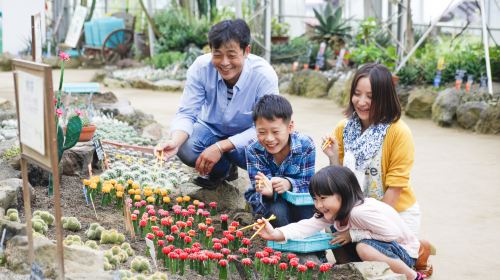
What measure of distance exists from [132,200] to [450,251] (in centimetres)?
167

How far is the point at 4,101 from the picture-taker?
7.44m

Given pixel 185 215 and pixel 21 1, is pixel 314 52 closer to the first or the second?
pixel 21 1

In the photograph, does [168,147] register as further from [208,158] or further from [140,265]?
[140,265]

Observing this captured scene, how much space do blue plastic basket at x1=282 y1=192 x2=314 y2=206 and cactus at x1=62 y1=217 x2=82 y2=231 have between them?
0.95 metres

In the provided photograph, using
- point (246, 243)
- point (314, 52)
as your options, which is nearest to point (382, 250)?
point (246, 243)

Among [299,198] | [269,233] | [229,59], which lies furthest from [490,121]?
[269,233]

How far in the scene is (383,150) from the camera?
146 inches

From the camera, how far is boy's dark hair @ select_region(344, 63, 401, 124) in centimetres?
367

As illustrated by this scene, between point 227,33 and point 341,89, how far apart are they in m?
6.81

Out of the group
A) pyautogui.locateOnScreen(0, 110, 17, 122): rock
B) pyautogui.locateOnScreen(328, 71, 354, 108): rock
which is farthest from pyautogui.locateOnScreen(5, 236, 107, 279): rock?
pyautogui.locateOnScreen(328, 71, 354, 108): rock

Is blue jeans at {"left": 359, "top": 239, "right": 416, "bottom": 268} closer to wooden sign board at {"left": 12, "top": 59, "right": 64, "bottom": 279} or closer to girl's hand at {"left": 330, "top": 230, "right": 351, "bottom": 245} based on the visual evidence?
girl's hand at {"left": 330, "top": 230, "right": 351, "bottom": 245}

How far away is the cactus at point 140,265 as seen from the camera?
308 cm

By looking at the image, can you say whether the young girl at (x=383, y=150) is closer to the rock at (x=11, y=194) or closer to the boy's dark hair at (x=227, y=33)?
the boy's dark hair at (x=227, y=33)

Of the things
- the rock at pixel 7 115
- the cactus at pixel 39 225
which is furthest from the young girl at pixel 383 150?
the rock at pixel 7 115
